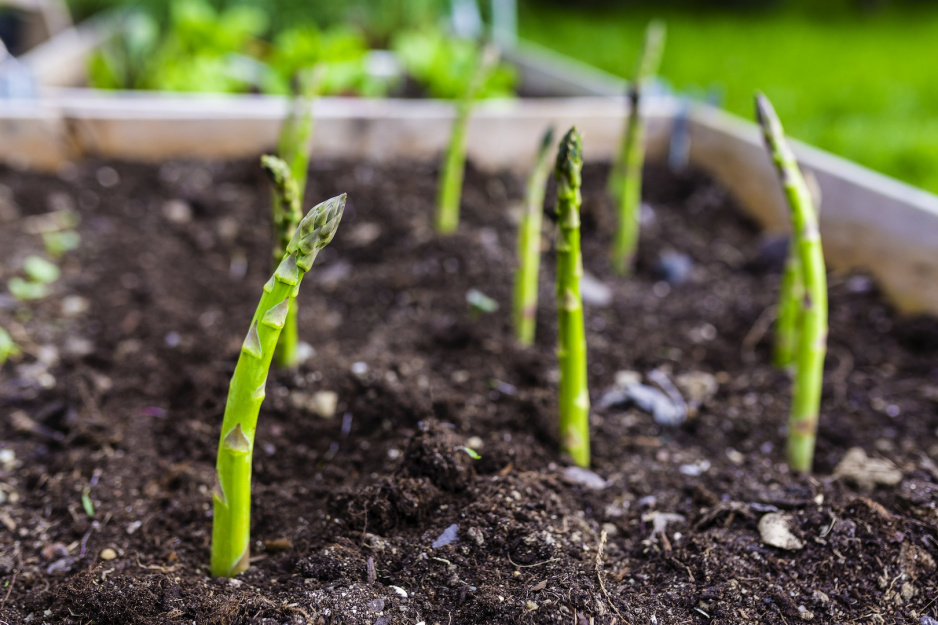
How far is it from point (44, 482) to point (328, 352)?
0.88 m

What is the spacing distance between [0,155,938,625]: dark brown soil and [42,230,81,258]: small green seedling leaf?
7cm

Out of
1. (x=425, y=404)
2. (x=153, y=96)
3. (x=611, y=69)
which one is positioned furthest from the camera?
(x=611, y=69)

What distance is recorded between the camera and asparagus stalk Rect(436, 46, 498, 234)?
9.57 ft

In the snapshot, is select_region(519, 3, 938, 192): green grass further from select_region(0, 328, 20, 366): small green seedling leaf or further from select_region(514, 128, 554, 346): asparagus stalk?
select_region(0, 328, 20, 366): small green seedling leaf

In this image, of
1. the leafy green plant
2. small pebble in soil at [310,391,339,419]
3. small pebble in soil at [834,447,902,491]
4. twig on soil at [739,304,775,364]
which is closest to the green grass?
twig on soil at [739,304,775,364]

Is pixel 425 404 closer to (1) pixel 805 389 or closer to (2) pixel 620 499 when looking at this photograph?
(2) pixel 620 499

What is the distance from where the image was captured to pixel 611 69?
6.21m

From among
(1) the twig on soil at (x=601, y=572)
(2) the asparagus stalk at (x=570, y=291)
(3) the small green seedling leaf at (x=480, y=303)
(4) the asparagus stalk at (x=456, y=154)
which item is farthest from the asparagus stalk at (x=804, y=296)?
(4) the asparagus stalk at (x=456, y=154)

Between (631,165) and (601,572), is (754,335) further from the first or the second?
(601,572)

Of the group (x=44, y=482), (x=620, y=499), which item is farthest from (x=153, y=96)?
(x=620, y=499)

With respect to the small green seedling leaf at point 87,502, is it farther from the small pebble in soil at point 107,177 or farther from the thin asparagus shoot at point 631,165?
the small pebble in soil at point 107,177

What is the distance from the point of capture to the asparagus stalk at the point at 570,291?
5.17 ft

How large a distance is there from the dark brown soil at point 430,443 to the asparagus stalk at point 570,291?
166 millimetres

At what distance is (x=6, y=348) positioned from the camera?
2.31m
